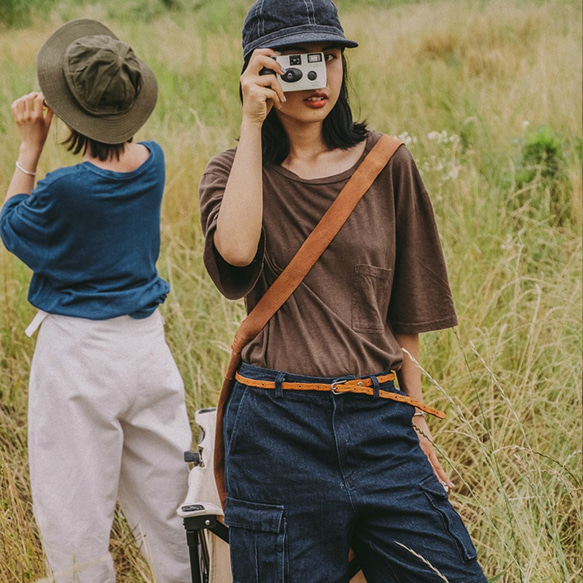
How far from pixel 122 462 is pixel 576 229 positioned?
2.67 meters

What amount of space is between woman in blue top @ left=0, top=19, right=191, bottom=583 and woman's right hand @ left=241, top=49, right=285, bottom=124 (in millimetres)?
797

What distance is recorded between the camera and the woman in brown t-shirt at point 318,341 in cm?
149

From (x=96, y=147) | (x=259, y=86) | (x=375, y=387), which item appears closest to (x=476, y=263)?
(x=96, y=147)

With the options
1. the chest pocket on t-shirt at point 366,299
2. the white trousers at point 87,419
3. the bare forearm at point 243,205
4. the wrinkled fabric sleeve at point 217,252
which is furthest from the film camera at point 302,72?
the white trousers at point 87,419

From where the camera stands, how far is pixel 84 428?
2.17 m

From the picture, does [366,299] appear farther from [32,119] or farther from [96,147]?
[32,119]

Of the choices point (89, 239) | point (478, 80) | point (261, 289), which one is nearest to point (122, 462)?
point (89, 239)

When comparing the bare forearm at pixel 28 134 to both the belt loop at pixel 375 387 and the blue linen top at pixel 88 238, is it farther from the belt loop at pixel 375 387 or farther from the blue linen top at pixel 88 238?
the belt loop at pixel 375 387

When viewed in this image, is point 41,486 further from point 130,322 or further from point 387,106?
point 387,106

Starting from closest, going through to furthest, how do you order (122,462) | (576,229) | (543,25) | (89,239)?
(89,239) → (122,462) → (576,229) → (543,25)

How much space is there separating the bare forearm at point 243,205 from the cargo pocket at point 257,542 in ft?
1.74

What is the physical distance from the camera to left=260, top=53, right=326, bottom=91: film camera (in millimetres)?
1504

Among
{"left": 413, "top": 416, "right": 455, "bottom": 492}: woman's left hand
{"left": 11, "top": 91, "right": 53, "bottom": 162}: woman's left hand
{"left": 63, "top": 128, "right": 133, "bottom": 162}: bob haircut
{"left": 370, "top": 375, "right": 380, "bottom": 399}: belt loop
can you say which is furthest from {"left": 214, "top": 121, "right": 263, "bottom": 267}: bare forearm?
{"left": 11, "top": 91, "right": 53, "bottom": 162}: woman's left hand

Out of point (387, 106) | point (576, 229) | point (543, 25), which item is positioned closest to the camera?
point (576, 229)
